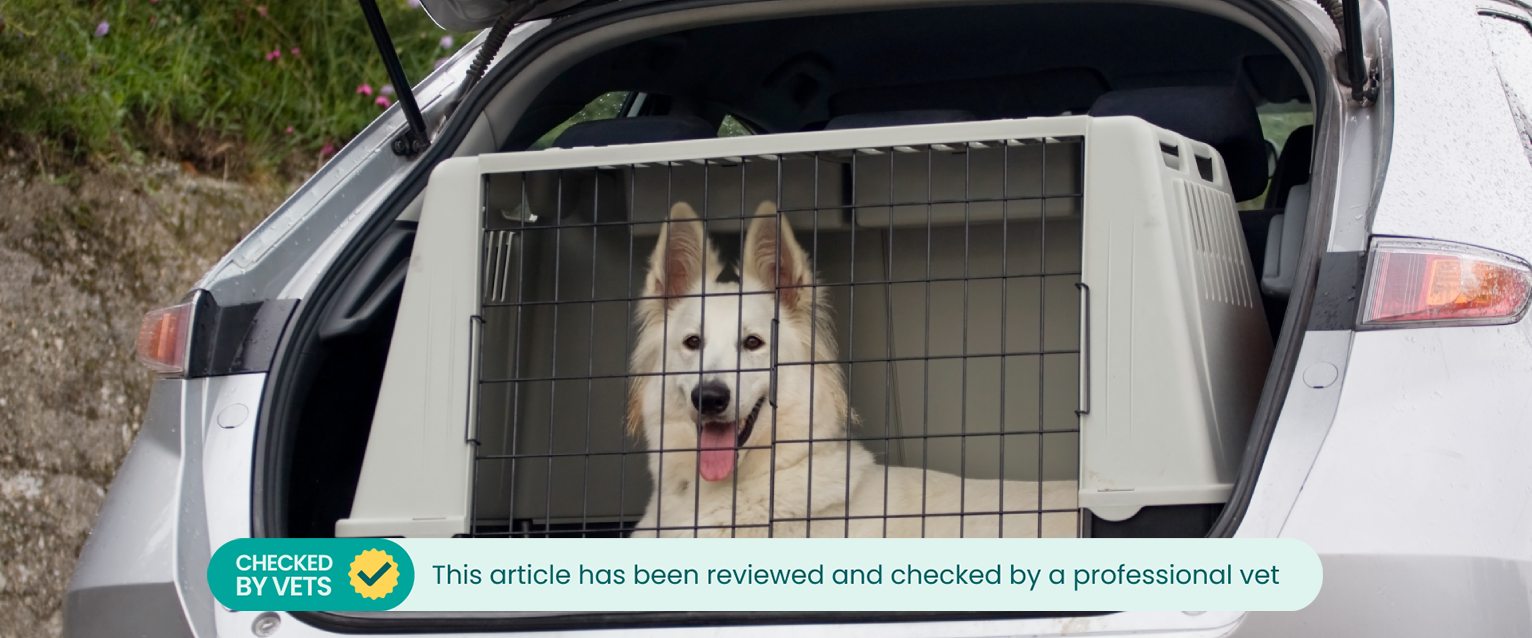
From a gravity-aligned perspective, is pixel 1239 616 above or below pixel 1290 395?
below

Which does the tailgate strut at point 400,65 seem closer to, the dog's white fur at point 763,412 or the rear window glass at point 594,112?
the rear window glass at point 594,112

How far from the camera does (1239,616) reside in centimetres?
179

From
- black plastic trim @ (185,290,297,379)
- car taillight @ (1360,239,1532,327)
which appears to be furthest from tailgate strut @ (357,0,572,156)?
car taillight @ (1360,239,1532,327)

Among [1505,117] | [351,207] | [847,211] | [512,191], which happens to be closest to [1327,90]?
[1505,117]

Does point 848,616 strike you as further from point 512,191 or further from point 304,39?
point 304,39

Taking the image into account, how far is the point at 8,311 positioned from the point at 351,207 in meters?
2.41

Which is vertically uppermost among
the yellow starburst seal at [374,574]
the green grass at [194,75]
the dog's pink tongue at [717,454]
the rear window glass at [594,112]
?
the green grass at [194,75]

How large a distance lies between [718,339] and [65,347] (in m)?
2.81

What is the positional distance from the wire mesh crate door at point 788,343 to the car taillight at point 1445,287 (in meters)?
0.53

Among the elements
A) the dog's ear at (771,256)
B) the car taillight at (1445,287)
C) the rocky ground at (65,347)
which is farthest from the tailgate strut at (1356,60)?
the rocky ground at (65,347)

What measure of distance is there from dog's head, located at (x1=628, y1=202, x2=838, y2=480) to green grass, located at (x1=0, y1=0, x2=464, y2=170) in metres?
2.72

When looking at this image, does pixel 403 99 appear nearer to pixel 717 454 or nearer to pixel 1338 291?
pixel 717 454

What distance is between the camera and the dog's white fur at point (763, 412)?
2748 millimetres

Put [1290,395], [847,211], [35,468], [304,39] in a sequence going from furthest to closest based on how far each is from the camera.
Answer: [304,39]
[35,468]
[847,211]
[1290,395]
